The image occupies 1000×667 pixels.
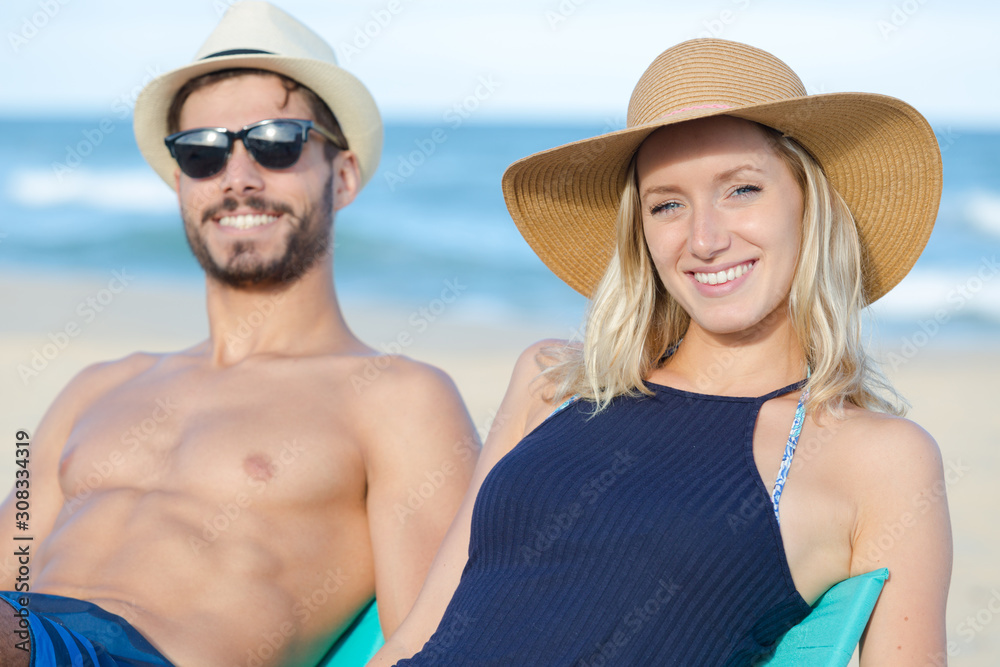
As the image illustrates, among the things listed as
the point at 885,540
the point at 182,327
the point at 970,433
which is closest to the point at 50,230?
the point at 182,327

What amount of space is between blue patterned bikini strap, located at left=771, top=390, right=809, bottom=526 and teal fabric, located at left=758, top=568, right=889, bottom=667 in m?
0.21

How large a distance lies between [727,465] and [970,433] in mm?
5565

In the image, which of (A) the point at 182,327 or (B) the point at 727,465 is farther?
(A) the point at 182,327

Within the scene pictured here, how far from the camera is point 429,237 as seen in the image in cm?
1608

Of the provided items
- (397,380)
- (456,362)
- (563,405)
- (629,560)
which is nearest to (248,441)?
(397,380)

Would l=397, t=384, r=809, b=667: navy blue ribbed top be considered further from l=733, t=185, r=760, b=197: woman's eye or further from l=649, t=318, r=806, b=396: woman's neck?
l=733, t=185, r=760, b=197: woman's eye

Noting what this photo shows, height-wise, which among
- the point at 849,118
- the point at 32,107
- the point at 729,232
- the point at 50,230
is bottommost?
the point at 729,232

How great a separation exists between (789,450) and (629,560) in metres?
0.47

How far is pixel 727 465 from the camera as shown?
8.04ft

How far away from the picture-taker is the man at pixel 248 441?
2971mm

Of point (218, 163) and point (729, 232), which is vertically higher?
point (218, 163)

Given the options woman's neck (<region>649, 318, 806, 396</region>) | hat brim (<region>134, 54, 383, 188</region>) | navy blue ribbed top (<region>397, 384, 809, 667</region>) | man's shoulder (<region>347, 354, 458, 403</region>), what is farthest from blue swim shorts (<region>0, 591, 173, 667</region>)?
hat brim (<region>134, 54, 383, 188</region>)

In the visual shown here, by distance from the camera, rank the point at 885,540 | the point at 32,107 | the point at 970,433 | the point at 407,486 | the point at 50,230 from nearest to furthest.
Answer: the point at 885,540 < the point at 407,486 < the point at 970,433 < the point at 50,230 < the point at 32,107

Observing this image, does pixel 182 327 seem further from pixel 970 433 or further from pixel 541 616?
pixel 541 616
